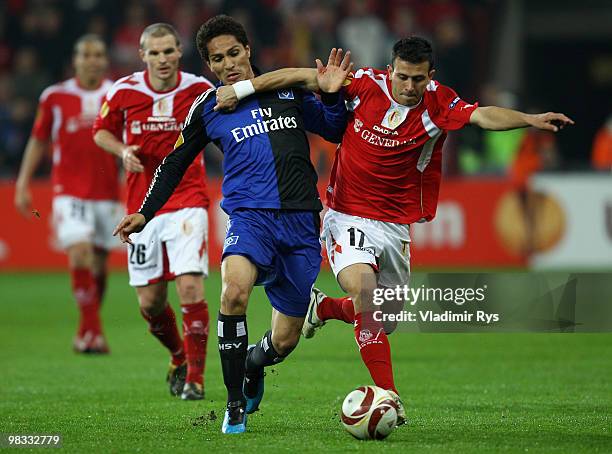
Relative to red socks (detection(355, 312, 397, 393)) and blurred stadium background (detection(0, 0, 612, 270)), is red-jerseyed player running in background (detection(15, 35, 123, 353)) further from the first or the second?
blurred stadium background (detection(0, 0, 612, 270))

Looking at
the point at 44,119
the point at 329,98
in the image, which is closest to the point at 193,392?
the point at 329,98

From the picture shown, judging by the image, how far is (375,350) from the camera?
6.74 meters

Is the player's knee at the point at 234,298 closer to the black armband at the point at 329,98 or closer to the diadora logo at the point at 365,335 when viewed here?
the diadora logo at the point at 365,335

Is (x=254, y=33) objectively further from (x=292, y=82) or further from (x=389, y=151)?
(x=292, y=82)

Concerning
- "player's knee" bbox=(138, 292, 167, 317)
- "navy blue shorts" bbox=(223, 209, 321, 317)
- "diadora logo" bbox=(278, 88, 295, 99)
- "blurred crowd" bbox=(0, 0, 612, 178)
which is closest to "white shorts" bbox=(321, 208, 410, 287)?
"navy blue shorts" bbox=(223, 209, 321, 317)

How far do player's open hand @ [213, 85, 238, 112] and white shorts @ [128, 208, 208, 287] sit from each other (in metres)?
1.72

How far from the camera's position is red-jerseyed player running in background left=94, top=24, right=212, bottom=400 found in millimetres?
8383

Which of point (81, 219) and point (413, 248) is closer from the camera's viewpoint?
point (81, 219)

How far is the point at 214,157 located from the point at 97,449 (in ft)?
44.7

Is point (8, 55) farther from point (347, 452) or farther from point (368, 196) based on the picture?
point (347, 452)

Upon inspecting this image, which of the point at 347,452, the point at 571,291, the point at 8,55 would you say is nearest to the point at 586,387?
the point at 571,291

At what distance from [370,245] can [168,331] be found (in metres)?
2.09

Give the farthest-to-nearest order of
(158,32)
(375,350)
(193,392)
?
(158,32) < (193,392) < (375,350)

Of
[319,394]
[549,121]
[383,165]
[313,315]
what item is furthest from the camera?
[319,394]
